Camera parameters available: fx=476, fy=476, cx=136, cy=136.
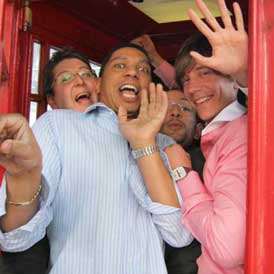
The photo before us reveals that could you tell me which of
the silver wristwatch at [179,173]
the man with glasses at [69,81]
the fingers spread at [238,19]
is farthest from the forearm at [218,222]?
the man with glasses at [69,81]

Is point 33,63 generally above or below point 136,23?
below

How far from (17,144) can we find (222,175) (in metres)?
0.60

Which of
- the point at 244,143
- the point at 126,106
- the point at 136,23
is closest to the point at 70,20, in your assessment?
the point at 136,23

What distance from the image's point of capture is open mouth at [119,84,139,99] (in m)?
2.16

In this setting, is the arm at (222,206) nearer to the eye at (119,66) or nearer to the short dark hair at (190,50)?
the short dark hair at (190,50)

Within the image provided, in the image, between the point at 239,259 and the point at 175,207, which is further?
the point at 175,207

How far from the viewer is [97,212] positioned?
1.76 meters

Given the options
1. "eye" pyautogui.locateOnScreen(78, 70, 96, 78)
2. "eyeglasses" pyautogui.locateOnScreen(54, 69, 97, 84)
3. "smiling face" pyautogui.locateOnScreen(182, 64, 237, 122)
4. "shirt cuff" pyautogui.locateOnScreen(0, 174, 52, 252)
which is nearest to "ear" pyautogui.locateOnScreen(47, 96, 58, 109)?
"eyeglasses" pyautogui.locateOnScreen(54, 69, 97, 84)

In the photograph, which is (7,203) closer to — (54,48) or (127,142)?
(127,142)

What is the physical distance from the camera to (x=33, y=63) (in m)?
2.64

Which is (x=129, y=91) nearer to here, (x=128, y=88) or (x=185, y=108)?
(x=128, y=88)

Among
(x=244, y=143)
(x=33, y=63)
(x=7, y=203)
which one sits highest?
(x=33, y=63)

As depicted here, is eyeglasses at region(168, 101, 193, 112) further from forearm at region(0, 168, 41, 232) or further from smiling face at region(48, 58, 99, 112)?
forearm at region(0, 168, 41, 232)

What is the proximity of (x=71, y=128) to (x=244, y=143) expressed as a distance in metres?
0.75
